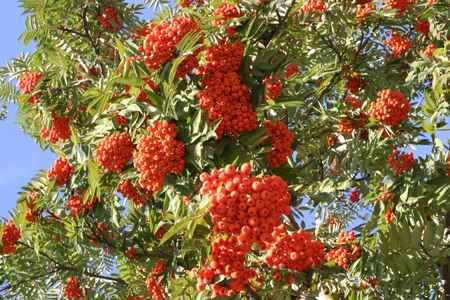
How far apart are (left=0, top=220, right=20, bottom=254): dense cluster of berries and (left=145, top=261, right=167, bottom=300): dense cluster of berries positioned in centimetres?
202

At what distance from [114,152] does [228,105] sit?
0.99m

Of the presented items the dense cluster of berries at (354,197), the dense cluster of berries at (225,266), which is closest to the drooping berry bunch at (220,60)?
the dense cluster of berries at (225,266)

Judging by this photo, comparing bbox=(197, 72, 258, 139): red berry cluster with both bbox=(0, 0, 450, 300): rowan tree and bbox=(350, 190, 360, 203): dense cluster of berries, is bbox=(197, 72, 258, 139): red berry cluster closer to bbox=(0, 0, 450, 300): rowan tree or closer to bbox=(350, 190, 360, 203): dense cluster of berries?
bbox=(0, 0, 450, 300): rowan tree

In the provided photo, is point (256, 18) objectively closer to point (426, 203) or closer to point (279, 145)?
point (279, 145)

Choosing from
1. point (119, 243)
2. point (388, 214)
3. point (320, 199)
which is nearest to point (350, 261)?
point (388, 214)

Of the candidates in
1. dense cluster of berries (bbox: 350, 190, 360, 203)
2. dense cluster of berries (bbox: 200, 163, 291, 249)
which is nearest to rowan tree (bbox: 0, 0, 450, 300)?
dense cluster of berries (bbox: 200, 163, 291, 249)

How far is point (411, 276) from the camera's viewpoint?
2984mm

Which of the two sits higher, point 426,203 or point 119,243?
point 119,243

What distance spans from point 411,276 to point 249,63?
6.56 feet

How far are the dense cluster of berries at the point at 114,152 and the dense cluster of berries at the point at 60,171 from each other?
65.2 inches

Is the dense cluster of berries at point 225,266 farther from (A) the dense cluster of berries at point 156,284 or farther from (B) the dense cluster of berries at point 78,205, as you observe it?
(B) the dense cluster of berries at point 78,205

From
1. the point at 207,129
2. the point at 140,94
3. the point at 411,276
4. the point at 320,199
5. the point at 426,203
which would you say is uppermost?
the point at 140,94

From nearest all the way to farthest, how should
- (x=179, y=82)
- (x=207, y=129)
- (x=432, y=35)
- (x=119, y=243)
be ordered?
(x=207, y=129) → (x=179, y=82) → (x=119, y=243) → (x=432, y=35)

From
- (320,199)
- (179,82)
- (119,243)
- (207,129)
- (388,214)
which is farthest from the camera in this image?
(119,243)
